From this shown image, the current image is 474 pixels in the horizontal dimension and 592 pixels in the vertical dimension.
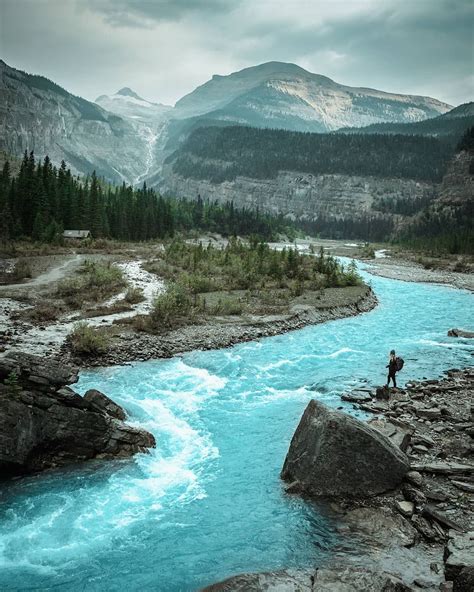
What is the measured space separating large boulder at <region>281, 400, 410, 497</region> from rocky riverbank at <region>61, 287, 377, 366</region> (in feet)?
53.5

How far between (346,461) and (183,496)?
5428mm

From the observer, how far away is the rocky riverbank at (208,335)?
2909 cm

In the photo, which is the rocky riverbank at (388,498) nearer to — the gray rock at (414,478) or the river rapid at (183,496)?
the gray rock at (414,478)

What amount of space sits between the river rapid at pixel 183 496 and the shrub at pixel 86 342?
8.14 ft

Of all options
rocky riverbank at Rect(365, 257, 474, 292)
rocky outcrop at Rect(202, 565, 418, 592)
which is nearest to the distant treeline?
rocky riverbank at Rect(365, 257, 474, 292)

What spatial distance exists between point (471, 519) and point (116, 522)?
1008cm

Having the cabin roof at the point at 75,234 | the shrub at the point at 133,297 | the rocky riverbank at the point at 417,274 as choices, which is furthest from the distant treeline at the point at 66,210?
the rocky riverbank at the point at 417,274

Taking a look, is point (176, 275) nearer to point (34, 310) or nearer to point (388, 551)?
point (34, 310)

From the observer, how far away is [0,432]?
1490cm

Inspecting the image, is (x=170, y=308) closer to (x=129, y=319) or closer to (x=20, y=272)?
(x=129, y=319)

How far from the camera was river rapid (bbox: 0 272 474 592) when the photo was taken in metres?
11.9

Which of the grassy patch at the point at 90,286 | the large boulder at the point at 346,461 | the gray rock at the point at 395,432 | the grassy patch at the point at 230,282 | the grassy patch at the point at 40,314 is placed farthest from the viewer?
the grassy patch at the point at 90,286

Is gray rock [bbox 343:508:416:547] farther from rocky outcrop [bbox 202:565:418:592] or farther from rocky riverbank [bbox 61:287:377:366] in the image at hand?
rocky riverbank [bbox 61:287:377:366]

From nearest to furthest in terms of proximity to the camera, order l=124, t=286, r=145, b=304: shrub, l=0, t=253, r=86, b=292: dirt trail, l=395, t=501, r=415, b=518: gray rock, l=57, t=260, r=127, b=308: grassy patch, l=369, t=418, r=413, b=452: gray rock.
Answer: l=395, t=501, r=415, b=518: gray rock → l=369, t=418, r=413, b=452: gray rock → l=57, t=260, r=127, b=308: grassy patch → l=124, t=286, r=145, b=304: shrub → l=0, t=253, r=86, b=292: dirt trail
